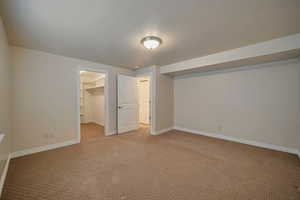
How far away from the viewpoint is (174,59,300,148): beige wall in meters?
2.57

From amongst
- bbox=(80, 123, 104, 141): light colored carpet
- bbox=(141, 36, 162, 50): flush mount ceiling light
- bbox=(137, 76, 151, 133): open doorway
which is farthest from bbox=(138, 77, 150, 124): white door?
bbox=(141, 36, 162, 50): flush mount ceiling light

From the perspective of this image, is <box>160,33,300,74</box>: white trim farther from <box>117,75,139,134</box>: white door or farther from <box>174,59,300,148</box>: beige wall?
<box>117,75,139,134</box>: white door

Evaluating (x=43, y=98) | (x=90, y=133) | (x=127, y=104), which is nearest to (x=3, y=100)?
(x=43, y=98)

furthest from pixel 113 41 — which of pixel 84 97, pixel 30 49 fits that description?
pixel 84 97

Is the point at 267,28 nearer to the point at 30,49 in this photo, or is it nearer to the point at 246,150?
the point at 246,150

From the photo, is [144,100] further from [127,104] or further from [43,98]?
[43,98]

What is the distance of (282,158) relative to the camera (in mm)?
2316

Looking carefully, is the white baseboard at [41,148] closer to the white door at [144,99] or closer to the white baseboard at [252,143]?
the white door at [144,99]

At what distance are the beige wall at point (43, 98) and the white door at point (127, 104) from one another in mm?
1230

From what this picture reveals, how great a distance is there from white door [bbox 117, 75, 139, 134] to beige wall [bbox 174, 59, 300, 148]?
188 cm

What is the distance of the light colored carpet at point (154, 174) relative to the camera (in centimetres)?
147

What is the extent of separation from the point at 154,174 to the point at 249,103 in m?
2.96

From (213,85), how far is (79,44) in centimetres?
365

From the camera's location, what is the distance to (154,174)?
1.85 metres
